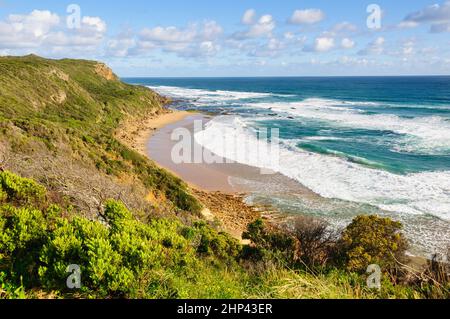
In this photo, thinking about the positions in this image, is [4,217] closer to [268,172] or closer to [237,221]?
[237,221]

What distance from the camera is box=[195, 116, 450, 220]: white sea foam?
21172 millimetres

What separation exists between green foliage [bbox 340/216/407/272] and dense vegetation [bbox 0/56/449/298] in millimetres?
36

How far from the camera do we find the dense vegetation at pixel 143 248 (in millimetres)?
5180

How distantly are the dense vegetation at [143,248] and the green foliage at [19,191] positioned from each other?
0.07 feet

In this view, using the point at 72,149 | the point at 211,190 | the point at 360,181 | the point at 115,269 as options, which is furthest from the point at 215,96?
the point at 115,269

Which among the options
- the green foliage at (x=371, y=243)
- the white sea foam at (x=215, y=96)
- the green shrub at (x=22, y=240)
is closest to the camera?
the green shrub at (x=22, y=240)

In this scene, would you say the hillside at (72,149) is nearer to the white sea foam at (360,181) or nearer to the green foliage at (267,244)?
the green foliage at (267,244)

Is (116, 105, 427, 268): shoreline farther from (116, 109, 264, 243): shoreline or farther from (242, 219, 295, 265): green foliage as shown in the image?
(242, 219, 295, 265): green foliage

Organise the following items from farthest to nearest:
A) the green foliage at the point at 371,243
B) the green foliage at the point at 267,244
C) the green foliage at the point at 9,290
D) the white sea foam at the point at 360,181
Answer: the white sea foam at the point at 360,181
the green foliage at the point at 371,243
the green foliage at the point at 267,244
the green foliage at the point at 9,290

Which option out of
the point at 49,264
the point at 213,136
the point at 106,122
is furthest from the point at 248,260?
the point at 106,122

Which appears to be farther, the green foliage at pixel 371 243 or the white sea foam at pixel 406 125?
the white sea foam at pixel 406 125

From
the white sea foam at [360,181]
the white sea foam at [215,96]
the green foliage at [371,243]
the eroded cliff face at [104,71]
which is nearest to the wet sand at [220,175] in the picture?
the white sea foam at [360,181]

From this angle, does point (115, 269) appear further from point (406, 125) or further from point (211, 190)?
point (406, 125)

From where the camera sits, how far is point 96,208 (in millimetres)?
10062
